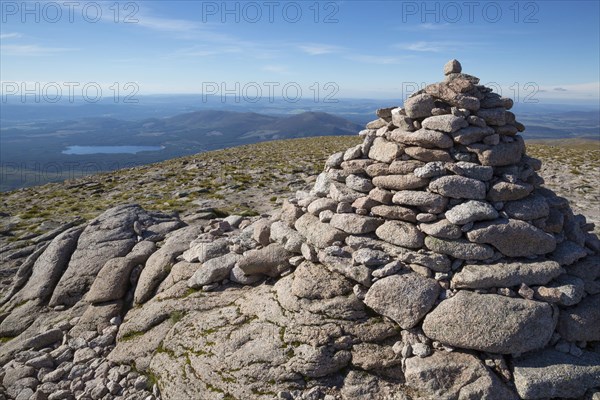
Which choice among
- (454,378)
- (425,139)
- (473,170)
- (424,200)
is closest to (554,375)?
(454,378)

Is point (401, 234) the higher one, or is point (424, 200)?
point (424, 200)

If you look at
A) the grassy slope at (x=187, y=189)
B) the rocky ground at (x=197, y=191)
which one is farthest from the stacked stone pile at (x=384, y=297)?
the grassy slope at (x=187, y=189)

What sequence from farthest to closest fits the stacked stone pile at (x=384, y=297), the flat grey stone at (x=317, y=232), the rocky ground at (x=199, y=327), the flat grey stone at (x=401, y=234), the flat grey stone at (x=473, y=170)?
1. the flat grey stone at (x=317, y=232)
2. the flat grey stone at (x=473, y=170)
3. the flat grey stone at (x=401, y=234)
4. the rocky ground at (x=199, y=327)
5. the stacked stone pile at (x=384, y=297)

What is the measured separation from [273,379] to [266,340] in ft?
3.46

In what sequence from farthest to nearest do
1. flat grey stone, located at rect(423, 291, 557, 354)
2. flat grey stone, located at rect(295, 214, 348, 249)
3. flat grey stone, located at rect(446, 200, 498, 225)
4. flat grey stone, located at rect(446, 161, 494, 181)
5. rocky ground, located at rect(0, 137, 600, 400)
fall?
flat grey stone, located at rect(295, 214, 348, 249) < flat grey stone, located at rect(446, 161, 494, 181) < flat grey stone, located at rect(446, 200, 498, 225) < rocky ground, located at rect(0, 137, 600, 400) < flat grey stone, located at rect(423, 291, 557, 354)

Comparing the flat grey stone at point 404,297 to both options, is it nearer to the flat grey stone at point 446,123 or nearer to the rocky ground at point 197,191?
the flat grey stone at point 446,123

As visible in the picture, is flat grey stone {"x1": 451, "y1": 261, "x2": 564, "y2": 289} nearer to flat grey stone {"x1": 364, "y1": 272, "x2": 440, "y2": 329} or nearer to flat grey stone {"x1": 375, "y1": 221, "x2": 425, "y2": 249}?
flat grey stone {"x1": 364, "y1": 272, "x2": 440, "y2": 329}

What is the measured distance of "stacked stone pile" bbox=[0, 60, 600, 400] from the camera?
923 cm

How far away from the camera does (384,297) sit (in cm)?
1009

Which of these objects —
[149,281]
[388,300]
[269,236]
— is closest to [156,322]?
[149,281]

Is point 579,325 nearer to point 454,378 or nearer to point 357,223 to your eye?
point 454,378

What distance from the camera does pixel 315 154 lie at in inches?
2235

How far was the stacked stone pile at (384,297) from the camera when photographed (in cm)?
923

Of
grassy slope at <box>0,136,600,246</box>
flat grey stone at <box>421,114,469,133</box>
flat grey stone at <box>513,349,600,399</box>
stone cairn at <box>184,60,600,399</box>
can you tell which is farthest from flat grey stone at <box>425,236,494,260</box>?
grassy slope at <box>0,136,600,246</box>
